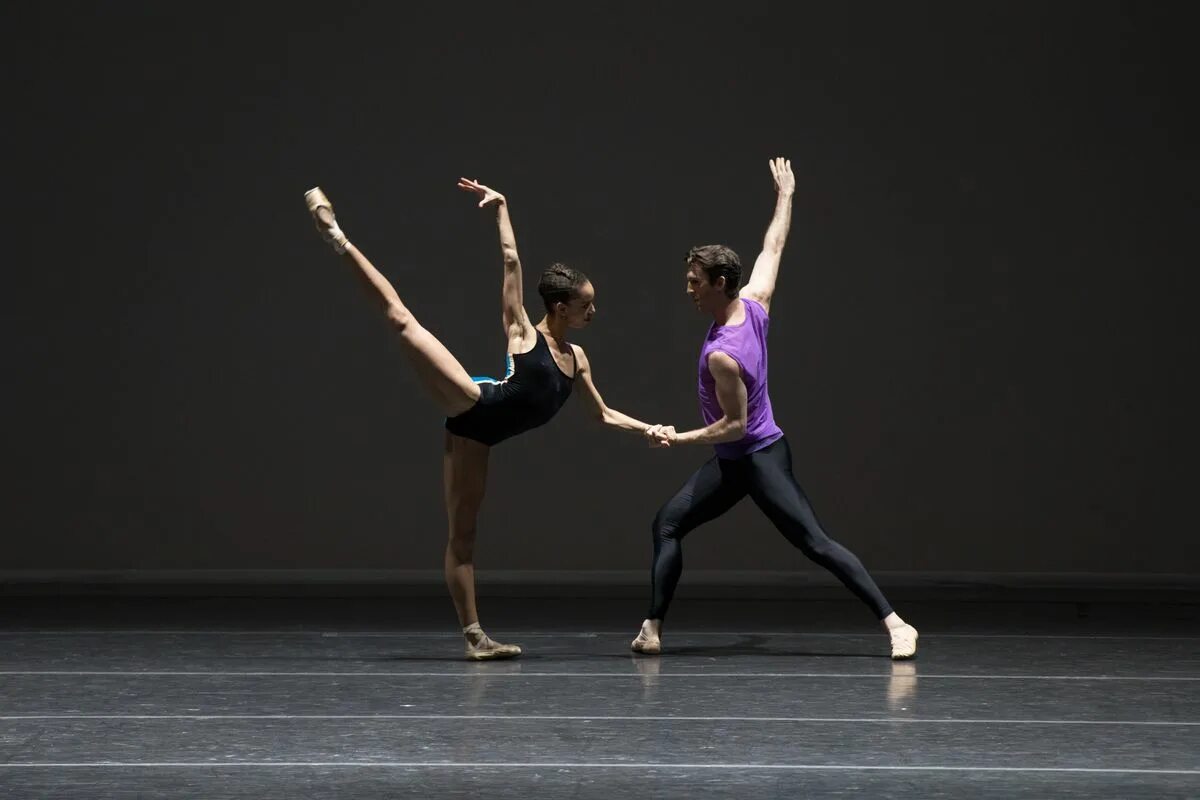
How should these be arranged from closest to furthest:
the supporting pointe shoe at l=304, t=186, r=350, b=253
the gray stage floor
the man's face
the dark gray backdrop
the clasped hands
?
the gray stage floor
the supporting pointe shoe at l=304, t=186, r=350, b=253
the clasped hands
the man's face
the dark gray backdrop

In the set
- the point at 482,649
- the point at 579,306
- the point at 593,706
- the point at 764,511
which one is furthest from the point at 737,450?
the point at 593,706

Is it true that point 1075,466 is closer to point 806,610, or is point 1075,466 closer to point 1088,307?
point 1088,307

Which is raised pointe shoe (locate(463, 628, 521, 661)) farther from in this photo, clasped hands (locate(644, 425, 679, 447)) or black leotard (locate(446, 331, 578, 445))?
clasped hands (locate(644, 425, 679, 447))

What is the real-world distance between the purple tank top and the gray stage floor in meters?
0.61

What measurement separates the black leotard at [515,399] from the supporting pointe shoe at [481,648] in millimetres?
→ 528

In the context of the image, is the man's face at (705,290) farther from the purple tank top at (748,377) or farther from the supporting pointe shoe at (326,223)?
the supporting pointe shoe at (326,223)

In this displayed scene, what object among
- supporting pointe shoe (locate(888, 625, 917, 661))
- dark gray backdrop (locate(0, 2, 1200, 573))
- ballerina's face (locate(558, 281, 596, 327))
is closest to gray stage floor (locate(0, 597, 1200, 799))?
supporting pointe shoe (locate(888, 625, 917, 661))

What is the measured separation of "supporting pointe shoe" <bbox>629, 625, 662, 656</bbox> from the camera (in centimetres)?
493

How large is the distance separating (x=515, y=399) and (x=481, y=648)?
710mm

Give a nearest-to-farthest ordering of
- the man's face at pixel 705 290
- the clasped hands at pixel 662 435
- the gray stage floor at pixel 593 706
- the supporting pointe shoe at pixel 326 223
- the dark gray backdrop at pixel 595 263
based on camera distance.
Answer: the gray stage floor at pixel 593 706 → the supporting pointe shoe at pixel 326 223 → the clasped hands at pixel 662 435 → the man's face at pixel 705 290 → the dark gray backdrop at pixel 595 263

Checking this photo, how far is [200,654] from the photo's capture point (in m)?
4.90

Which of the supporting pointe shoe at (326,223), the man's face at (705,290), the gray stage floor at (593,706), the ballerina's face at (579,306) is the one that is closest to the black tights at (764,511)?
the gray stage floor at (593,706)

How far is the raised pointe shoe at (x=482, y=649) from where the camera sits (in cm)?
478

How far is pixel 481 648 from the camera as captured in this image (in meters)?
4.80
